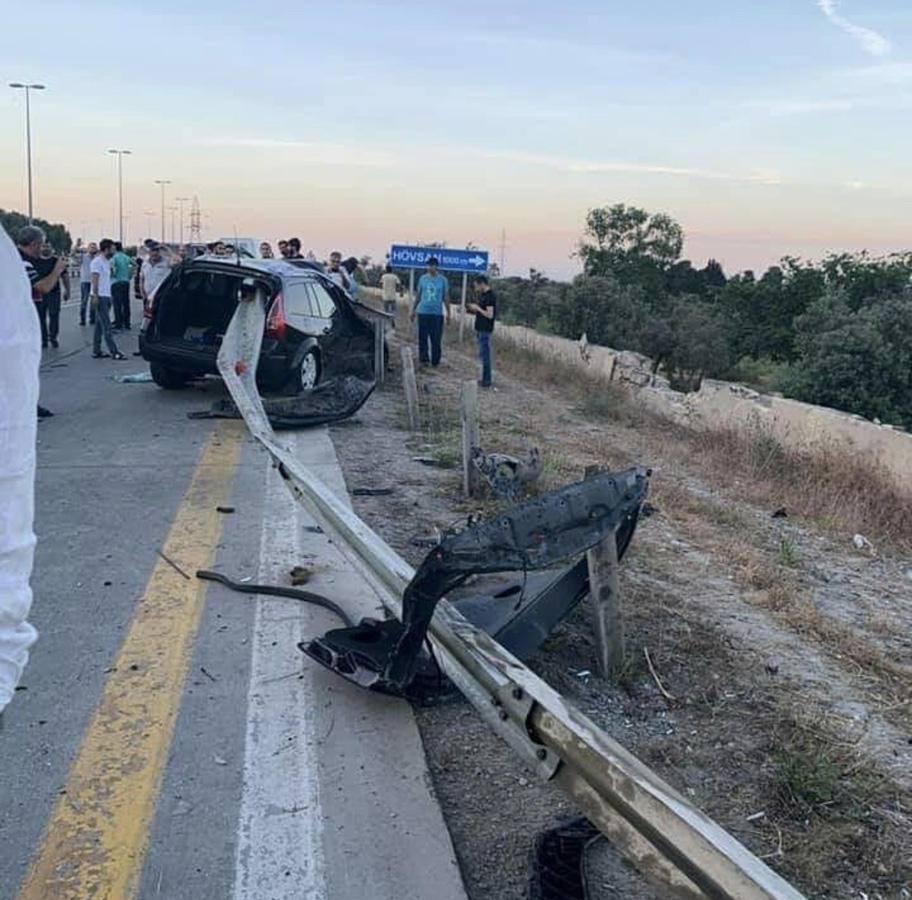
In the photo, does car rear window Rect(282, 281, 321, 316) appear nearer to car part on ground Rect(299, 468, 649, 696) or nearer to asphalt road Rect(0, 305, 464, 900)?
asphalt road Rect(0, 305, 464, 900)

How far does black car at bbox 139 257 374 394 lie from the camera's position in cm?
1027

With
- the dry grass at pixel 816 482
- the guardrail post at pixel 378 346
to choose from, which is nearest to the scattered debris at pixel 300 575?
the dry grass at pixel 816 482

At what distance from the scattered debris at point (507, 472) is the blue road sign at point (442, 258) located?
12.8m

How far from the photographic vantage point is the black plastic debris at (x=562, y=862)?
2688 mm

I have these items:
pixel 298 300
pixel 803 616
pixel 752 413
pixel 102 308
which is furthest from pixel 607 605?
pixel 102 308

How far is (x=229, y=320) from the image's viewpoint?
1109 cm

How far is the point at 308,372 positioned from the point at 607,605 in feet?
24.2

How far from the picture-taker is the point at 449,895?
267 centimetres

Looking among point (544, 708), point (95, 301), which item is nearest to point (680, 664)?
point (544, 708)

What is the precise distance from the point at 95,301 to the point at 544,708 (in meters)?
14.4

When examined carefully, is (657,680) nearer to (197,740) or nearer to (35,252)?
(197,740)

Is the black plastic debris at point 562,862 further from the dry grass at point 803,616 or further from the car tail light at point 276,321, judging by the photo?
the car tail light at point 276,321

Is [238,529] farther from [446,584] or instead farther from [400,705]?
[446,584]

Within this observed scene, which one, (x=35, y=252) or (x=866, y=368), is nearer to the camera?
(x=35, y=252)
